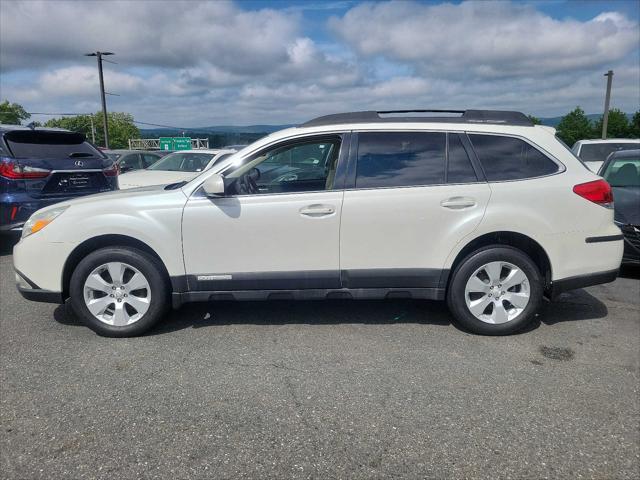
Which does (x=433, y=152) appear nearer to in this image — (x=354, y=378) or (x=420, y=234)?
(x=420, y=234)

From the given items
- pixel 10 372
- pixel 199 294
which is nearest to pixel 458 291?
pixel 199 294

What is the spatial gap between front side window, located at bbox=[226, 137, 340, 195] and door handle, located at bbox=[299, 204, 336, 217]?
172 mm

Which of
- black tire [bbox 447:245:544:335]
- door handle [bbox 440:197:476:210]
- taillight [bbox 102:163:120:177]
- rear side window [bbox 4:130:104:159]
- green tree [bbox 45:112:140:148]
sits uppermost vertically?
green tree [bbox 45:112:140:148]

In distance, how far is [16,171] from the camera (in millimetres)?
6336

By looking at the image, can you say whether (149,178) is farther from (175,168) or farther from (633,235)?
(633,235)

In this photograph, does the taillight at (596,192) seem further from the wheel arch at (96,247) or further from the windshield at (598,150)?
the windshield at (598,150)

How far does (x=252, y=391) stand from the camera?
3.17m

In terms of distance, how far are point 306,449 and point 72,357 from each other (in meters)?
2.10

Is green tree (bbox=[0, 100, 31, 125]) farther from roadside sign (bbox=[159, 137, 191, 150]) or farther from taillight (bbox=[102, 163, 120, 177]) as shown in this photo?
taillight (bbox=[102, 163, 120, 177])

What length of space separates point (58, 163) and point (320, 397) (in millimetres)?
5445

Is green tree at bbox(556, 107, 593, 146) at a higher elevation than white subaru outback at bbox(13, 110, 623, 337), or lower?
higher

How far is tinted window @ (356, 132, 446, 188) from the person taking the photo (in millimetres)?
3957

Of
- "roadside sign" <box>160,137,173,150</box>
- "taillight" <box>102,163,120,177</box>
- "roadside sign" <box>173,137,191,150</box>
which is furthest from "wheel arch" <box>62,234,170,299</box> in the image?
"roadside sign" <box>160,137,173,150</box>

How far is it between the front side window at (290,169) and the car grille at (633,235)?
3.74m
